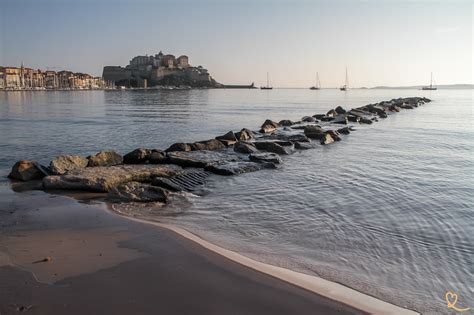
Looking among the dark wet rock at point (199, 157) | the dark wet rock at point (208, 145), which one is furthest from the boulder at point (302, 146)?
the dark wet rock at point (199, 157)

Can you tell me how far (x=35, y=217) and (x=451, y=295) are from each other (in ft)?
22.7

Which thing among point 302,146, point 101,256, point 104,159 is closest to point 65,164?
point 104,159

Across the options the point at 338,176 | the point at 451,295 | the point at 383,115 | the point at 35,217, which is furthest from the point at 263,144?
the point at 383,115

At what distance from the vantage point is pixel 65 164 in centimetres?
1130

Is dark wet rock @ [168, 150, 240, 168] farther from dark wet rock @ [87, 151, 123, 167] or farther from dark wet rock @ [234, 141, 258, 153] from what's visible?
dark wet rock @ [87, 151, 123, 167]

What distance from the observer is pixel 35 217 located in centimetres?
746

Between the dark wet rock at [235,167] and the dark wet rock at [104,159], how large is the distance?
296 centimetres

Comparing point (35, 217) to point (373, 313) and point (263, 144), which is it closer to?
point (373, 313)

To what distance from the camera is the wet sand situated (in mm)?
4219

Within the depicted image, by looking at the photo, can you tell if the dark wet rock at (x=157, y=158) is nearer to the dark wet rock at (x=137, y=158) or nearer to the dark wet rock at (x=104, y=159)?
the dark wet rock at (x=137, y=158)

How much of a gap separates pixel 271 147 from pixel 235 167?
173 inches

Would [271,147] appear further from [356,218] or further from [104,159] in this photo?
[356,218]

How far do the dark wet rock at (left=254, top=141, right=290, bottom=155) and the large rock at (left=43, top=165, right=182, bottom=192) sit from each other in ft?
19.4
